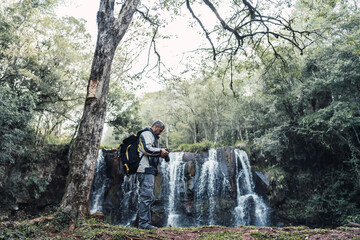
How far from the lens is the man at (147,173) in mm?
3742

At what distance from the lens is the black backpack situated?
386 centimetres

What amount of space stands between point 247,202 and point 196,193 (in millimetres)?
3105

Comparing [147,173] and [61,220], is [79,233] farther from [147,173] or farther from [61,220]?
[147,173]

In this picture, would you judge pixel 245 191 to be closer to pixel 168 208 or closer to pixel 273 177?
pixel 273 177

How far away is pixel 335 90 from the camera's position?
12.5m

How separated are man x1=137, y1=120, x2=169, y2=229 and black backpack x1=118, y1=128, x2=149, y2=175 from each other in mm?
88

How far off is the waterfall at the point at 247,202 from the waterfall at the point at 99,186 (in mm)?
8285

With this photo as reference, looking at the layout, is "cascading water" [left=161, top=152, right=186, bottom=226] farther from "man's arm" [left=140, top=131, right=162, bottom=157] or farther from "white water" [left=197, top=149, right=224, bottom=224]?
"man's arm" [left=140, top=131, right=162, bottom=157]

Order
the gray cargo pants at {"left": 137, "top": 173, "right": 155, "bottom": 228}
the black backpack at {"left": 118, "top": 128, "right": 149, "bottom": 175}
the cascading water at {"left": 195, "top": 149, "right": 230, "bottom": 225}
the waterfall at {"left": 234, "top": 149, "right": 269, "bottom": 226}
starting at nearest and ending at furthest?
1. the gray cargo pants at {"left": 137, "top": 173, "right": 155, "bottom": 228}
2. the black backpack at {"left": 118, "top": 128, "right": 149, "bottom": 175}
3. the waterfall at {"left": 234, "top": 149, "right": 269, "bottom": 226}
4. the cascading water at {"left": 195, "top": 149, "right": 230, "bottom": 225}

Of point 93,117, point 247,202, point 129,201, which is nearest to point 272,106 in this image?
point 247,202

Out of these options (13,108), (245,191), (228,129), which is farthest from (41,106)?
(228,129)

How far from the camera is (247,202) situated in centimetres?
1335

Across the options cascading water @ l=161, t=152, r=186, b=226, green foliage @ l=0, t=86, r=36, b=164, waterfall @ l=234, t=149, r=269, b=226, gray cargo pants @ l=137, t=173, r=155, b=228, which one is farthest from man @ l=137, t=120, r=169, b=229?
waterfall @ l=234, t=149, r=269, b=226

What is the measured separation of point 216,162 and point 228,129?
9.17 metres
